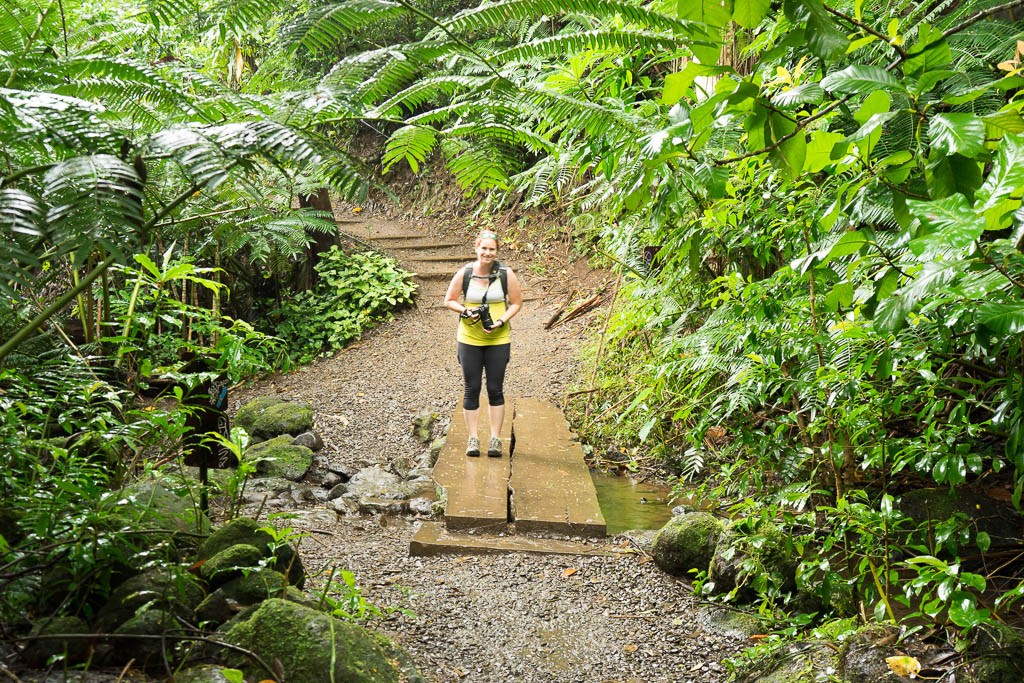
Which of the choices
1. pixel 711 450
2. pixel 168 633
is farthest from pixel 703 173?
pixel 711 450

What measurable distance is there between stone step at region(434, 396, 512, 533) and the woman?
0.55 feet

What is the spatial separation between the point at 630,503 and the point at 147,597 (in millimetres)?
3485

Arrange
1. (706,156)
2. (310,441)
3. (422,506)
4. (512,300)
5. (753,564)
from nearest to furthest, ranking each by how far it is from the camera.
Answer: (706,156) → (753,564) → (422,506) → (512,300) → (310,441)

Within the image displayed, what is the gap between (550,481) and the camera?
5293 mm

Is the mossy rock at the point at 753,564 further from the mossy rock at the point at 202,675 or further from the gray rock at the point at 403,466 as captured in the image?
the gray rock at the point at 403,466

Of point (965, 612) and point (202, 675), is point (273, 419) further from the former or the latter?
point (965, 612)

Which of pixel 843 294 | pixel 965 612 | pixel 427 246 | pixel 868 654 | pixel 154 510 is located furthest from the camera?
pixel 427 246

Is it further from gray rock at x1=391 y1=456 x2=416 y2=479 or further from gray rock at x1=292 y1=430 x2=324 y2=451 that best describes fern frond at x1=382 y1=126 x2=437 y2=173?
gray rock at x1=292 y1=430 x2=324 y2=451

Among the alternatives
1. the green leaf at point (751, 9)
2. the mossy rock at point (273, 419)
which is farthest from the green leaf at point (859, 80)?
the mossy rock at point (273, 419)

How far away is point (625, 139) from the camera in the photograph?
1.72m

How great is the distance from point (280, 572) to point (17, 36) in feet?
6.87

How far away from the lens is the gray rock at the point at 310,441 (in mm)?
6605

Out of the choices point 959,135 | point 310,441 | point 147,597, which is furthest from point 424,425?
point 959,135

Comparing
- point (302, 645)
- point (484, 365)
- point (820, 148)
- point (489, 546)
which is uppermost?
point (820, 148)
